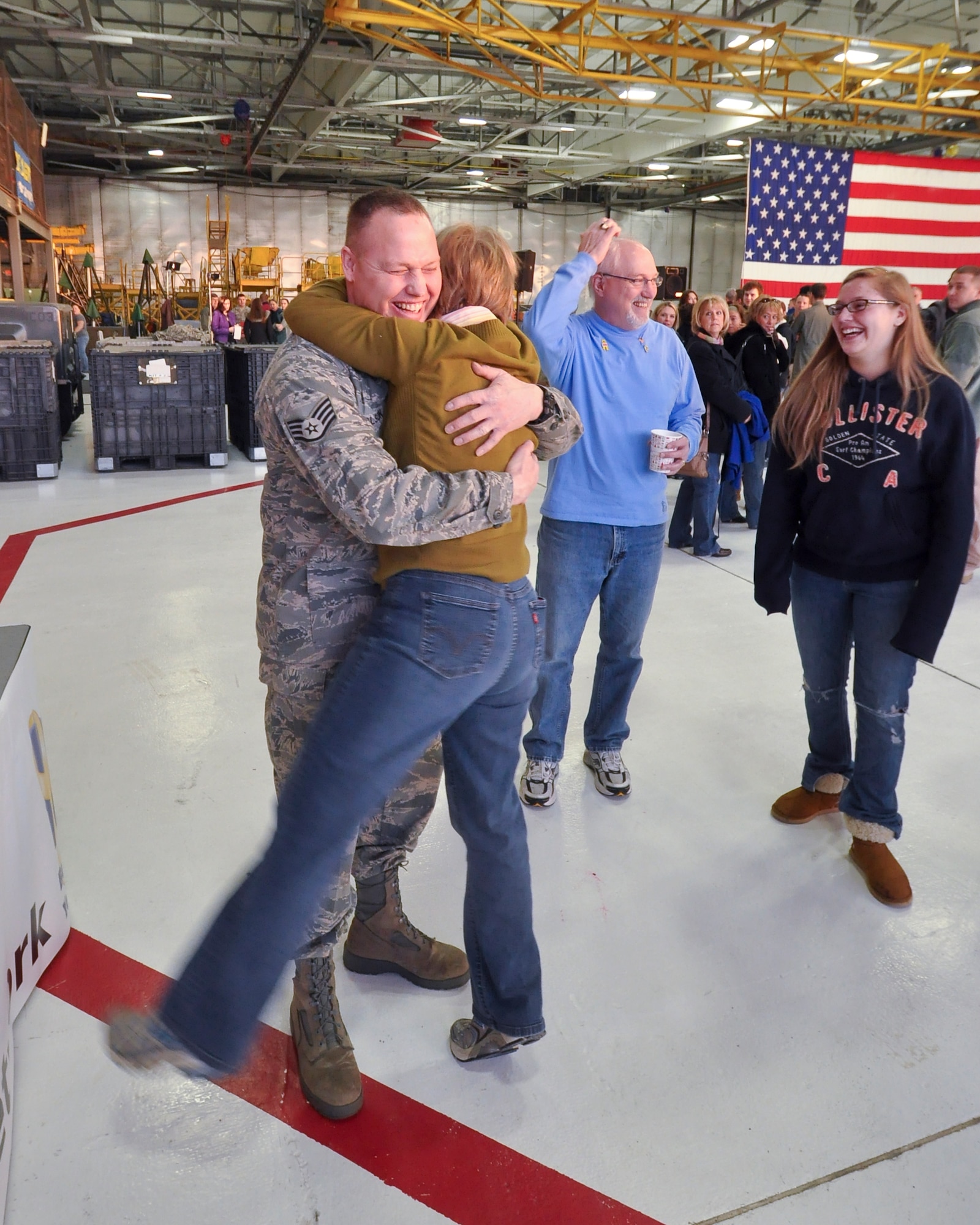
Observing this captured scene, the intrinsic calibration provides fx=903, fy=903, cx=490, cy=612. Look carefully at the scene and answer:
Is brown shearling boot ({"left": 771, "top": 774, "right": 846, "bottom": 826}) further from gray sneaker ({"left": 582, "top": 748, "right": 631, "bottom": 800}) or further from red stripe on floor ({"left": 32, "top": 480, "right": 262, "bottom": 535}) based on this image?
red stripe on floor ({"left": 32, "top": 480, "right": 262, "bottom": 535})

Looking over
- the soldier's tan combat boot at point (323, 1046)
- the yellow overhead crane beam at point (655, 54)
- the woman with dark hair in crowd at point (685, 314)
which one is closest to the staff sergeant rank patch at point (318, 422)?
the soldier's tan combat boot at point (323, 1046)

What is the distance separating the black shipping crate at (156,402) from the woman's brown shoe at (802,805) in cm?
683

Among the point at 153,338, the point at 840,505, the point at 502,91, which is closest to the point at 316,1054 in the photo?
the point at 840,505

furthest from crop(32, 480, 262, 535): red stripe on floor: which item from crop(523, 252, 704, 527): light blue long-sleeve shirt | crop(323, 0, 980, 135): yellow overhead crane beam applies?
crop(323, 0, 980, 135): yellow overhead crane beam

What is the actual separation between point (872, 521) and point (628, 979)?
1.34 meters

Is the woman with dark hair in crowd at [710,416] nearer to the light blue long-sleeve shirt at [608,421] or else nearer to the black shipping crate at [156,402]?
the light blue long-sleeve shirt at [608,421]

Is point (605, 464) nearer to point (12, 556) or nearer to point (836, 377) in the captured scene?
point (836, 377)

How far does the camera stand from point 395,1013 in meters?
2.03

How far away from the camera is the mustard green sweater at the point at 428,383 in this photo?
137 cm

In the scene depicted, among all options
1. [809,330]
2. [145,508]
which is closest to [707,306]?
[809,330]

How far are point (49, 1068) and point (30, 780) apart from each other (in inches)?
23.1

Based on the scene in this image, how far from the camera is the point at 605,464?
2.71 metres

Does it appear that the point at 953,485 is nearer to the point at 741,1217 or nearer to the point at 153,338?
the point at 741,1217

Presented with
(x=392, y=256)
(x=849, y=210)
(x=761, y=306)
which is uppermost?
(x=849, y=210)
